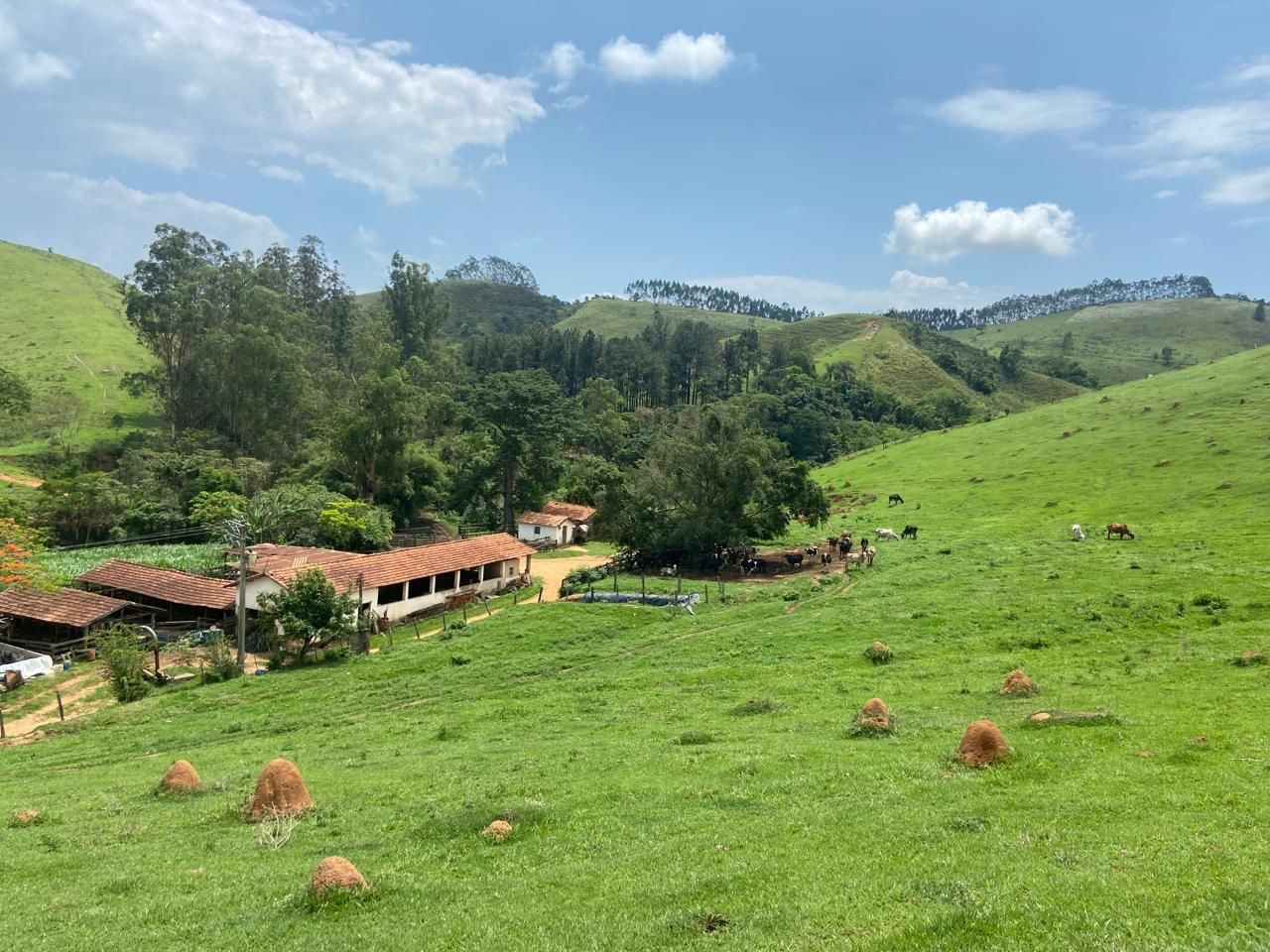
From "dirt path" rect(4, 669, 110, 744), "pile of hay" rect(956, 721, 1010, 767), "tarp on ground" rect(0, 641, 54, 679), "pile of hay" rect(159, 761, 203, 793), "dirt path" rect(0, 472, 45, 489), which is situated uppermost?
"dirt path" rect(0, 472, 45, 489)

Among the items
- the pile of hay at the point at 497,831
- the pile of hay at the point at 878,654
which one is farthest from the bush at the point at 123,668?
the pile of hay at the point at 878,654

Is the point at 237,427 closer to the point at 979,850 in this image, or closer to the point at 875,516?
the point at 875,516

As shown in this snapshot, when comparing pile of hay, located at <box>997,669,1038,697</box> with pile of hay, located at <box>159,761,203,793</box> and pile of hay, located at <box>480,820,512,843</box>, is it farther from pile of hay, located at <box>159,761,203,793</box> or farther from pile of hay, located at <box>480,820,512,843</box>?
pile of hay, located at <box>159,761,203,793</box>

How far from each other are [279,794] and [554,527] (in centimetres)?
5469

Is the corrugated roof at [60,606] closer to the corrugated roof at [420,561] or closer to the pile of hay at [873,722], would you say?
the corrugated roof at [420,561]

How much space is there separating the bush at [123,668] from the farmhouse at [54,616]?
24.4ft

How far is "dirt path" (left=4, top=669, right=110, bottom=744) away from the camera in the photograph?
2819 centimetres

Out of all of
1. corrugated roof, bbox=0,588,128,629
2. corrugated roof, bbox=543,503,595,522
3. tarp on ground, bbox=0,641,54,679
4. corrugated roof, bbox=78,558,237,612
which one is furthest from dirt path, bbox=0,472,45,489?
corrugated roof, bbox=543,503,595,522

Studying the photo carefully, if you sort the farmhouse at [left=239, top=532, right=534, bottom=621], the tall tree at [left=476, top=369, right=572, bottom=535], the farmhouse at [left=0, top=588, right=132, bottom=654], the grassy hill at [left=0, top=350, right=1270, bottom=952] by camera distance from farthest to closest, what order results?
the tall tree at [left=476, top=369, right=572, bottom=535], the farmhouse at [left=239, top=532, right=534, bottom=621], the farmhouse at [left=0, top=588, right=132, bottom=654], the grassy hill at [left=0, top=350, right=1270, bottom=952]

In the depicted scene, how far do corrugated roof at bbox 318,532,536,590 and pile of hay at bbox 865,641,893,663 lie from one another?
82.7ft

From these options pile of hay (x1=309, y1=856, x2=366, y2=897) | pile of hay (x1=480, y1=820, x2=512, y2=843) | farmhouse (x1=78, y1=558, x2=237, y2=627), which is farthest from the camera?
farmhouse (x1=78, y1=558, x2=237, y2=627)

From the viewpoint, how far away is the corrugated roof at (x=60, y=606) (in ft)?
126

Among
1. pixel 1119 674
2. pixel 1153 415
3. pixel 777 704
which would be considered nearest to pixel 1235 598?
pixel 1119 674

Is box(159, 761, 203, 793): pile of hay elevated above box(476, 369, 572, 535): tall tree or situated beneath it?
situated beneath
